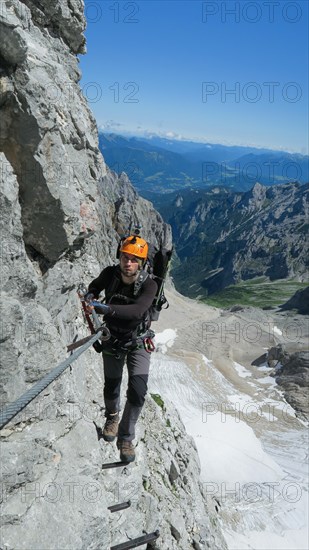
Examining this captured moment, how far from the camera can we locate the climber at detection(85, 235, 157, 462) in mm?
9609

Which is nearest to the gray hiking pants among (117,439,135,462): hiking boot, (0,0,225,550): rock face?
(117,439,135,462): hiking boot

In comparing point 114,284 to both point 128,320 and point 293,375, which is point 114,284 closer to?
point 128,320

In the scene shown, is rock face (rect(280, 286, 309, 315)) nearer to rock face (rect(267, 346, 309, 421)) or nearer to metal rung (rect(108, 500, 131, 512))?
rock face (rect(267, 346, 309, 421))

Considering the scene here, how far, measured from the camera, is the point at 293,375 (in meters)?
71.8

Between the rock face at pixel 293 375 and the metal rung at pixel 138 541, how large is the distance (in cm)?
5586

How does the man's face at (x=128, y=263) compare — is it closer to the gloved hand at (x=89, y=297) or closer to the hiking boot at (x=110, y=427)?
the gloved hand at (x=89, y=297)

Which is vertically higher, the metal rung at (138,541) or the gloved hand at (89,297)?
the gloved hand at (89,297)

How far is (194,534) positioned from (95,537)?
950 centimetres

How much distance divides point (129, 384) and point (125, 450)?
233cm

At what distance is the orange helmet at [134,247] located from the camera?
31.4ft

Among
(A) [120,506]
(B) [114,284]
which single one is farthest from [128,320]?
(A) [120,506]

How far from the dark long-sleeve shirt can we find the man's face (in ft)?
1.54

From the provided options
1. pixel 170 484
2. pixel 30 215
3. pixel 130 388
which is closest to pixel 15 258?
pixel 30 215

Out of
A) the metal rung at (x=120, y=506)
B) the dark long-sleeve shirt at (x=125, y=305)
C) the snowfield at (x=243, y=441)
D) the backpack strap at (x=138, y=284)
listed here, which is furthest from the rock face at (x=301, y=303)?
the backpack strap at (x=138, y=284)
